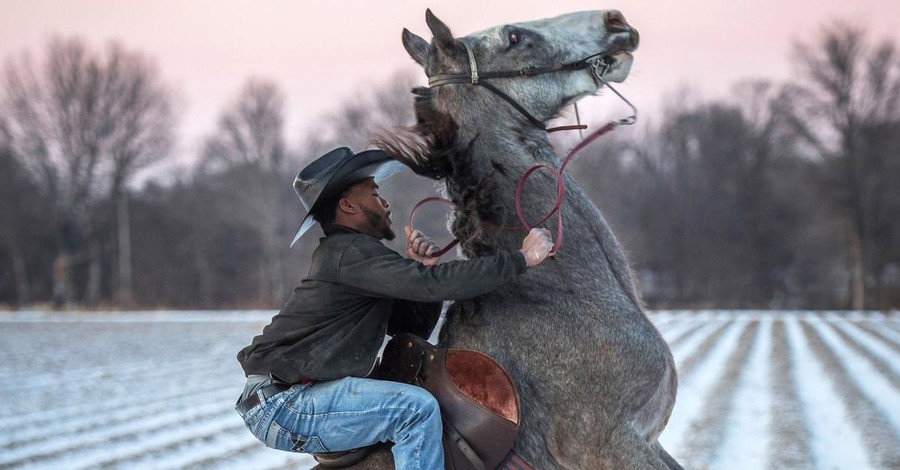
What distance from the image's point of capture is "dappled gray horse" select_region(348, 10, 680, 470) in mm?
3025

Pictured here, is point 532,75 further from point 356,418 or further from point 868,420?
point 868,420

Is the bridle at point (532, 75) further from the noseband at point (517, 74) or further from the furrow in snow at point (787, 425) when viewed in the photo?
the furrow in snow at point (787, 425)

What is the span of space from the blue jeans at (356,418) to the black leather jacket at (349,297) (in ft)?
Result: 0.24

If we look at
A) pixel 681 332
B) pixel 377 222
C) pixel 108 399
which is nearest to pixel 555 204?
pixel 377 222

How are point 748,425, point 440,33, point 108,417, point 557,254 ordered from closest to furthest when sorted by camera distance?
point 557,254 < point 440,33 < point 748,425 < point 108,417

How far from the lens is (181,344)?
2147 centimetres

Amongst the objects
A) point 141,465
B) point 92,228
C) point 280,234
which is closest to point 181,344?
point 141,465

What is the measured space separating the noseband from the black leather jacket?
788 mm

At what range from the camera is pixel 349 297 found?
305 centimetres

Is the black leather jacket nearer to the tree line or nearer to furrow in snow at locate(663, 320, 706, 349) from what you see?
furrow in snow at locate(663, 320, 706, 349)

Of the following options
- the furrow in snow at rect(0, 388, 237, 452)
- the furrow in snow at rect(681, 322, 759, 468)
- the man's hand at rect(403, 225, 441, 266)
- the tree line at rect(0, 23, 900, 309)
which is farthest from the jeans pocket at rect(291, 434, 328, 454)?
the tree line at rect(0, 23, 900, 309)

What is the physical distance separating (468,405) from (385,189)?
119 feet

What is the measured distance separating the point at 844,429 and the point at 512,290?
7026 millimetres

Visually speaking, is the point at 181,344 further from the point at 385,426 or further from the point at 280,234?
the point at 280,234
